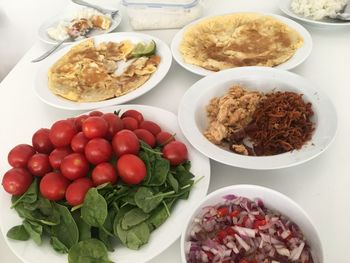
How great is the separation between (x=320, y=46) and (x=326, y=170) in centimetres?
70

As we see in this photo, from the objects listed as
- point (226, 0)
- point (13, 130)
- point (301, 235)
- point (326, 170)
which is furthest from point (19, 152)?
point (226, 0)

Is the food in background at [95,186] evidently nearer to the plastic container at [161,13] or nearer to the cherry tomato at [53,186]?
the cherry tomato at [53,186]

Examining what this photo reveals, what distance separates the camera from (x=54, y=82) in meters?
1.40

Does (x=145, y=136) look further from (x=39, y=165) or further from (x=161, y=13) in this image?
(x=161, y=13)

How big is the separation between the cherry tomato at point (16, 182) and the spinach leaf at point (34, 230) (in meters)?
0.09

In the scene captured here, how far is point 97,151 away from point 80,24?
1.05 meters

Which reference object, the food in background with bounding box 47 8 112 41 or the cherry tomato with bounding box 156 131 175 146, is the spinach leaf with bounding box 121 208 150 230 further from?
the food in background with bounding box 47 8 112 41

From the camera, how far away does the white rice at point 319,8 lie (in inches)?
63.0

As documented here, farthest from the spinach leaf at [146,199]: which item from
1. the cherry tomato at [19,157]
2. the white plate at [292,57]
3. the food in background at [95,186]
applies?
the white plate at [292,57]

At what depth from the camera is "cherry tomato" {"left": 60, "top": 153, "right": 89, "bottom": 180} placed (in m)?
0.90

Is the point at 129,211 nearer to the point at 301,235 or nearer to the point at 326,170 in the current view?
the point at 301,235

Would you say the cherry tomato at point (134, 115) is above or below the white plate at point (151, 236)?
above

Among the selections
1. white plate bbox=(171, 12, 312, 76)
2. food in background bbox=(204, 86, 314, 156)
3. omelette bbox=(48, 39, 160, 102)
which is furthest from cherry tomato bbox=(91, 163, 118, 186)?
white plate bbox=(171, 12, 312, 76)

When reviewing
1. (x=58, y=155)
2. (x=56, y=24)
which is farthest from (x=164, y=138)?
(x=56, y=24)
